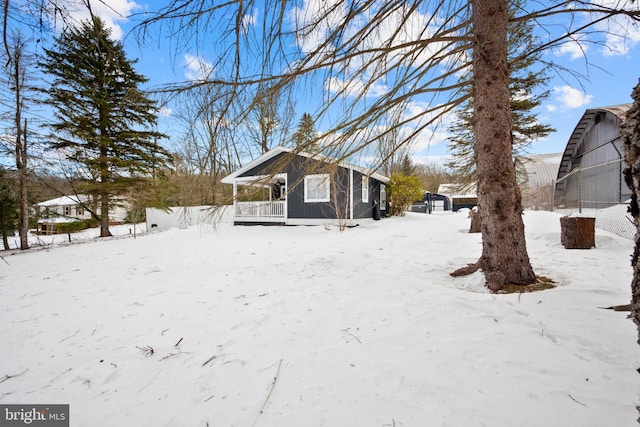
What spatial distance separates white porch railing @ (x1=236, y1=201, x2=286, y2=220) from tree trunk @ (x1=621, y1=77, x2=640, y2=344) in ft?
39.7

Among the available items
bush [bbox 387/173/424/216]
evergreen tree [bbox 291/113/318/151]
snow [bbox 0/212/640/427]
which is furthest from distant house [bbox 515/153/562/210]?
evergreen tree [bbox 291/113/318/151]

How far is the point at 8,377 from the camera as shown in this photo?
1.86 meters

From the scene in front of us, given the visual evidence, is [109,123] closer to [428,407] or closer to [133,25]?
[133,25]

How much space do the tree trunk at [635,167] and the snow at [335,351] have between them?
0.64 metres

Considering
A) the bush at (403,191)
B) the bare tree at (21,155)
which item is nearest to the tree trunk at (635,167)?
the bush at (403,191)

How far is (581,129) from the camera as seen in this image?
11.1m

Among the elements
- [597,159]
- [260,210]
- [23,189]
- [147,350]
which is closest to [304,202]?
[260,210]

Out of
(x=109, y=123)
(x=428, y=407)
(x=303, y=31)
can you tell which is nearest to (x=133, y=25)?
(x=303, y=31)

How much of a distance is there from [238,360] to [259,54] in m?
2.32

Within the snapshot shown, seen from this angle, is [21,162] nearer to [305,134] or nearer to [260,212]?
[260,212]

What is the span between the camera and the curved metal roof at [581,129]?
838 centimetres

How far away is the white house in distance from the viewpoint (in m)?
16.0

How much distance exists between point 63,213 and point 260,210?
97.2ft

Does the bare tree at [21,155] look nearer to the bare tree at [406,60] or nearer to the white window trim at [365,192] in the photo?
the bare tree at [406,60]
